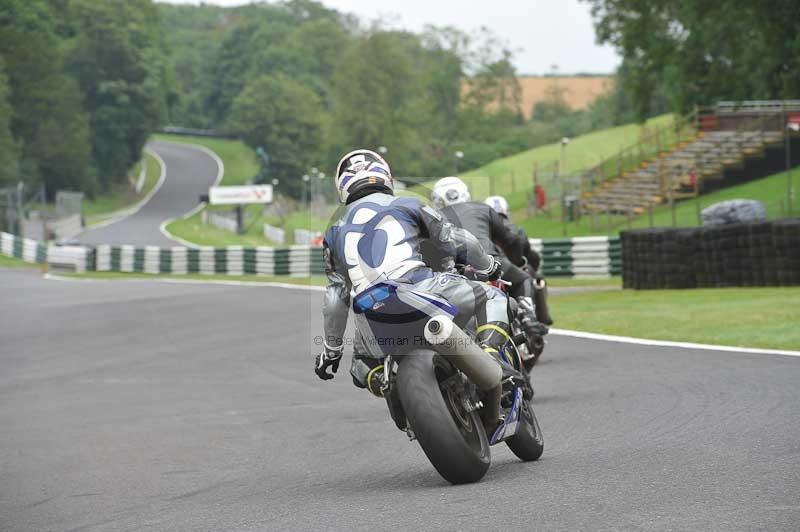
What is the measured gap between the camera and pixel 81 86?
109312mm

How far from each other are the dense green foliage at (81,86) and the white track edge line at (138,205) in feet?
11.2

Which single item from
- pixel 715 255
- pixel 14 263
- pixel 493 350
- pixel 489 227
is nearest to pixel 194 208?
pixel 14 263

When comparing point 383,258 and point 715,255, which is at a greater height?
point 383,258

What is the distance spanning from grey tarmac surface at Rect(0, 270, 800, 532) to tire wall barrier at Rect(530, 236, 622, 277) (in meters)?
14.0

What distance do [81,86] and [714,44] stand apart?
8276 cm

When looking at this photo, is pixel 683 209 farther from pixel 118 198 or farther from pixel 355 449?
Answer: pixel 118 198

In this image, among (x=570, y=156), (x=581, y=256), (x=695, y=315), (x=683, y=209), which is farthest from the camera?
(x=570, y=156)

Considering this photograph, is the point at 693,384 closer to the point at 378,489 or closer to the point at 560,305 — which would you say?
the point at 378,489

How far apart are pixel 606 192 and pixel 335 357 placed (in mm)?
41774

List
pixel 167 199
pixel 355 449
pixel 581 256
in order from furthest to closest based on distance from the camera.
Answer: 1. pixel 167 199
2. pixel 581 256
3. pixel 355 449

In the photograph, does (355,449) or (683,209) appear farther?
(683,209)

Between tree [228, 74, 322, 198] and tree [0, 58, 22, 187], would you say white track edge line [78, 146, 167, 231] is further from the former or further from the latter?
tree [228, 74, 322, 198]

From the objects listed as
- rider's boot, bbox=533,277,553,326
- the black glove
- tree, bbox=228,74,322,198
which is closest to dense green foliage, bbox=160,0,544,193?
tree, bbox=228,74,322,198

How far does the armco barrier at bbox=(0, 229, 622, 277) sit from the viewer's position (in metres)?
30.0
